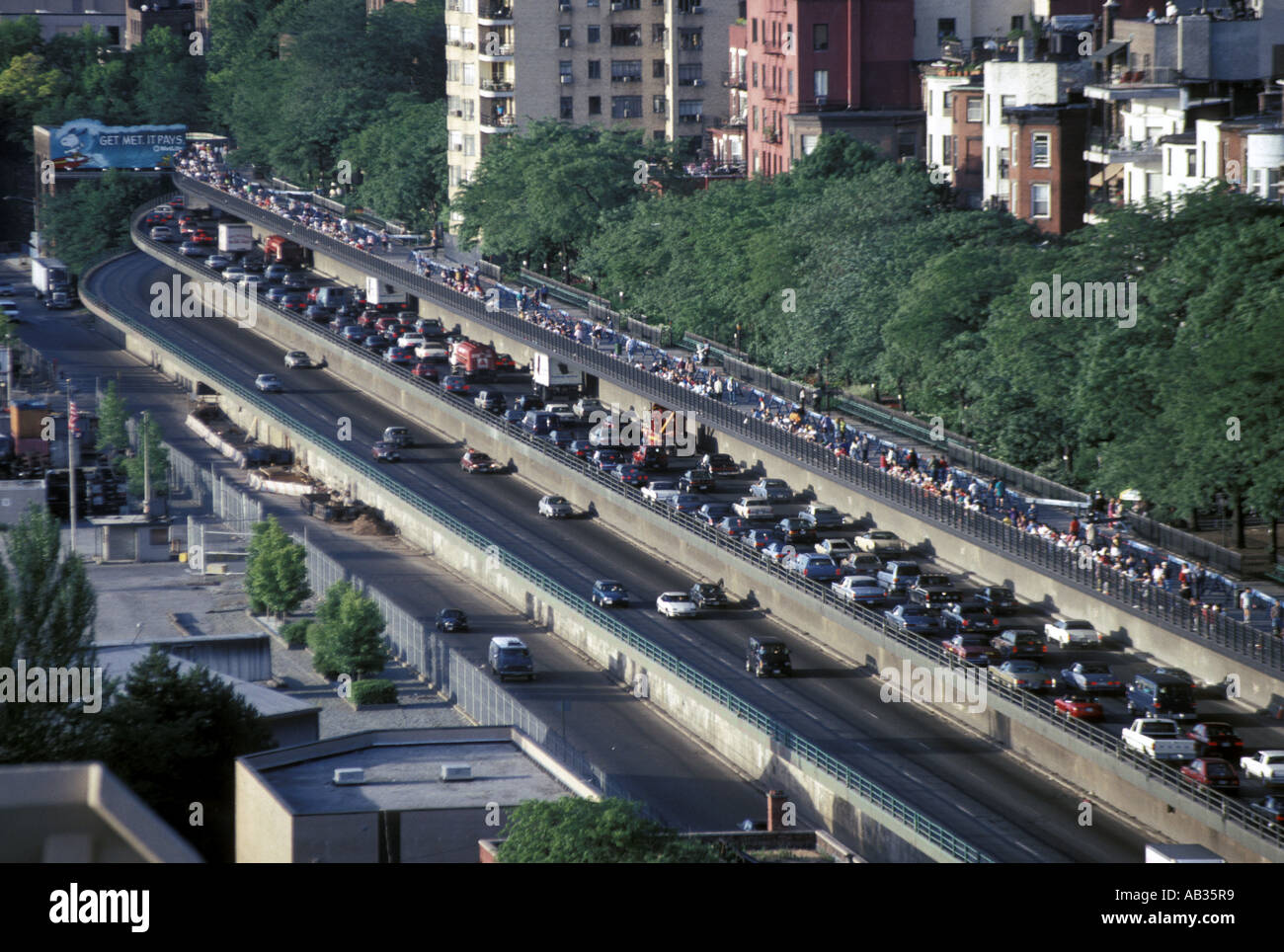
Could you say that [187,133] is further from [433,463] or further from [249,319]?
[433,463]

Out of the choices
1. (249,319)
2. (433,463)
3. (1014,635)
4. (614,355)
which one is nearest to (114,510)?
(433,463)

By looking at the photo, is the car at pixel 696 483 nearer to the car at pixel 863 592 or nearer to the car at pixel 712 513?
the car at pixel 712 513

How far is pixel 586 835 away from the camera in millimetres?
33094

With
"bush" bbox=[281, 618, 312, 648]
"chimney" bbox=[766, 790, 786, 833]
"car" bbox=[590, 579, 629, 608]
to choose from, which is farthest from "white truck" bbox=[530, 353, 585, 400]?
"chimney" bbox=[766, 790, 786, 833]

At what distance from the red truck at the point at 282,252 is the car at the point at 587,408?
47846mm

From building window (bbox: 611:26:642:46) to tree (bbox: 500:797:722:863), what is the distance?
9025 centimetres

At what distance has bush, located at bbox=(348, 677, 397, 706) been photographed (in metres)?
55.7

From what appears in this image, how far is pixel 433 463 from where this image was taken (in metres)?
85.5

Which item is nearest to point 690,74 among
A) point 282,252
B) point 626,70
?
point 626,70

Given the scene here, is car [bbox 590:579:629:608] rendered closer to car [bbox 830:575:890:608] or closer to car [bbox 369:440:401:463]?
car [bbox 830:575:890:608]

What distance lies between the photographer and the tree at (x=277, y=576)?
2623 inches

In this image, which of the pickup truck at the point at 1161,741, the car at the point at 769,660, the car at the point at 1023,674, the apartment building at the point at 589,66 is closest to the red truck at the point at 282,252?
the apartment building at the point at 589,66

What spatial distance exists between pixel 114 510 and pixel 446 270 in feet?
97.0

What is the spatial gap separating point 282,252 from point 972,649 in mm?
87623
